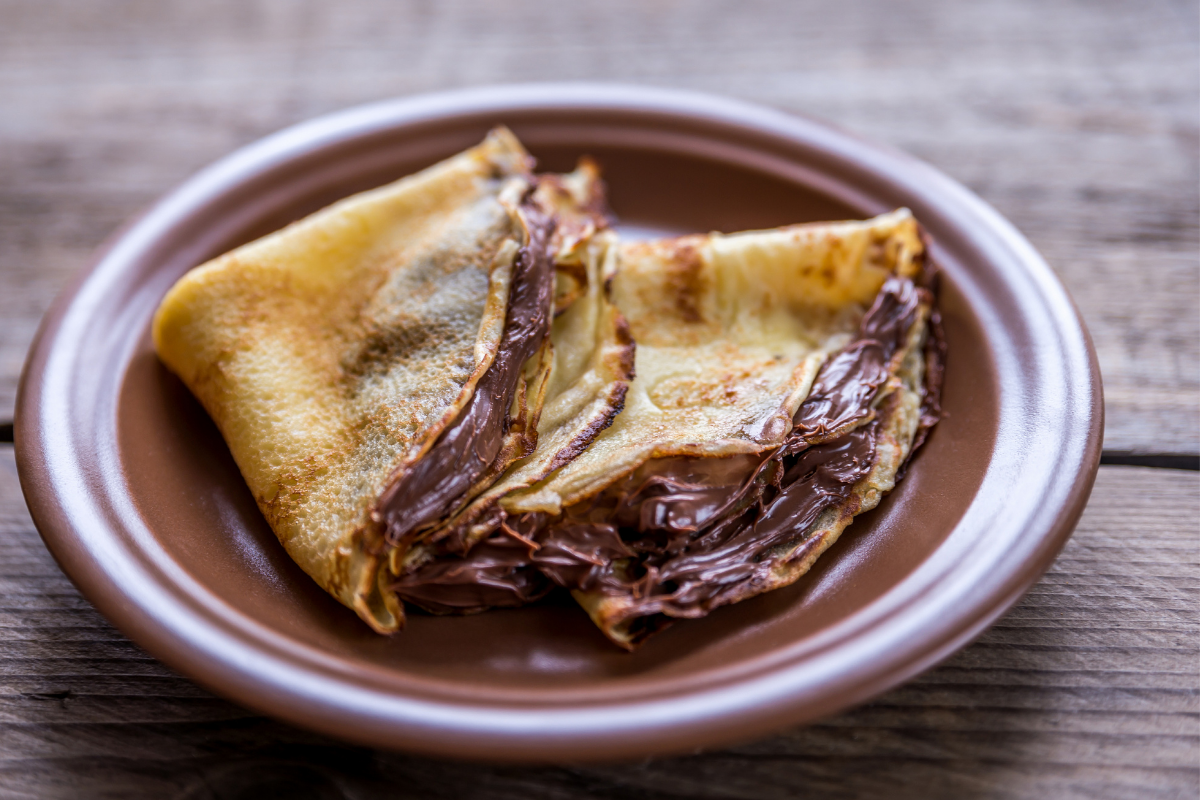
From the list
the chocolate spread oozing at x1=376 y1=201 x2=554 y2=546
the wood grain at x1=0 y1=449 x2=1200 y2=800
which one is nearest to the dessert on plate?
the chocolate spread oozing at x1=376 y1=201 x2=554 y2=546

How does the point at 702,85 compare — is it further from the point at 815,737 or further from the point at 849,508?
the point at 815,737

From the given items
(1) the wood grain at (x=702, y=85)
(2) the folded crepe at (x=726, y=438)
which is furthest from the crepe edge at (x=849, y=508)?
(1) the wood grain at (x=702, y=85)

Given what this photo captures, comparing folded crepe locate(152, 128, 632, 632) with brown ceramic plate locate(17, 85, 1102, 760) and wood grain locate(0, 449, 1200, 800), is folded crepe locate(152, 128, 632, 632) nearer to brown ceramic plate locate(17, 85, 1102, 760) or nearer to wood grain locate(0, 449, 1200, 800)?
brown ceramic plate locate(17, 85, 1102, 760)

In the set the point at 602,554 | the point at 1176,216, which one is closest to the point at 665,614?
the point at 602,554

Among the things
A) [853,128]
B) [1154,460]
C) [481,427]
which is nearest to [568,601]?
[481,427]

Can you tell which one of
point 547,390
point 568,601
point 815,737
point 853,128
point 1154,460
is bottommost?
point 815,737

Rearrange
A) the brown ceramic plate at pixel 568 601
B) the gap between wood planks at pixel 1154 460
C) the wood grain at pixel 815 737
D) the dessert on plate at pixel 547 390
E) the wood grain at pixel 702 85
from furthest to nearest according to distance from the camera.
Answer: the wood grain at pixel 702 85
the gap between wood planks at pixel 1154 460
the dessert on plate at pixel 547 390
the wood grain at pixel 815 737
the brown ceramic plate at pixel 568 601

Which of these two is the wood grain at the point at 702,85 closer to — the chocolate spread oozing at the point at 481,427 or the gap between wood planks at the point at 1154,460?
the gap between wood planks at the point at 1154,460
